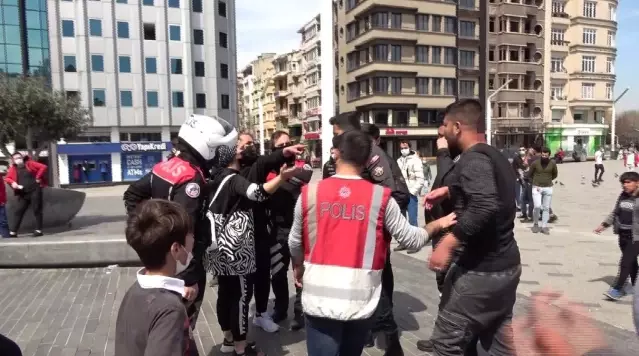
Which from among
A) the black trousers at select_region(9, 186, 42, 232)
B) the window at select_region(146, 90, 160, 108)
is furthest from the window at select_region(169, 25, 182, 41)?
the black trousers at select_region(9, 186, 42, 232)

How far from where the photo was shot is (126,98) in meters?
40.2

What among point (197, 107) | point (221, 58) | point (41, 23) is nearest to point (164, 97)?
point (197, 107)

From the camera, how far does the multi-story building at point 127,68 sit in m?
37.6

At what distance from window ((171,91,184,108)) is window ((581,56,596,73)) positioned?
157 feet

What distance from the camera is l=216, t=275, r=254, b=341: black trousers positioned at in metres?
3.89

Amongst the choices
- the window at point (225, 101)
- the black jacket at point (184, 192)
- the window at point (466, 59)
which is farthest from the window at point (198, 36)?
the black jacket at point (184, 192)

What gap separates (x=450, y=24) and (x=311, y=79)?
72.6ft

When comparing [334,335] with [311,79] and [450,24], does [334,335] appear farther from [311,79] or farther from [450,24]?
[311,79]

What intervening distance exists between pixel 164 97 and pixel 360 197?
41.6 m

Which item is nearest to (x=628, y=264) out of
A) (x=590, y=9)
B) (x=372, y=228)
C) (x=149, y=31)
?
(x=372, y=228)

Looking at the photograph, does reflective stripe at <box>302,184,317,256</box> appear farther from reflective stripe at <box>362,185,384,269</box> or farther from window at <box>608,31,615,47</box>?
window at <box>608,31,615,47</box>

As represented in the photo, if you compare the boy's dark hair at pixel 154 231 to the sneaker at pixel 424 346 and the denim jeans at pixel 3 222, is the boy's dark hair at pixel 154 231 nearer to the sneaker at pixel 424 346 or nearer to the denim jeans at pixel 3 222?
the sneaker at pixel 424 346

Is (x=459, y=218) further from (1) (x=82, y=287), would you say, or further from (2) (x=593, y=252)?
(2) (x=593, y=252)

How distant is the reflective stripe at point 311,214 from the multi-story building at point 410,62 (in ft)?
147
